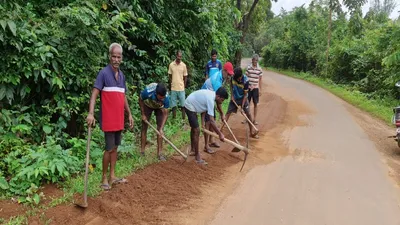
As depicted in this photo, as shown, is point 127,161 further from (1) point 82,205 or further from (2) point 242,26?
(2) point 242,26

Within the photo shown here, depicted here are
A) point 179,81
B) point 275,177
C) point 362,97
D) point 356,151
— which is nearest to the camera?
point 275,177

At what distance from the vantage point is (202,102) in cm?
551

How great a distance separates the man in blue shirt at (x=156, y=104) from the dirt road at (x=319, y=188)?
1.63m

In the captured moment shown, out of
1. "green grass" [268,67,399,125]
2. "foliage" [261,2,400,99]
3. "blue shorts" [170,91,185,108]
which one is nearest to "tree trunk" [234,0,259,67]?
"green grass" [268,67,399,125]

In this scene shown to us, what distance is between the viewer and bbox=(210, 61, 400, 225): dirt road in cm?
401

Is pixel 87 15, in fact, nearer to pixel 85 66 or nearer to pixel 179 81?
pixel 85 66

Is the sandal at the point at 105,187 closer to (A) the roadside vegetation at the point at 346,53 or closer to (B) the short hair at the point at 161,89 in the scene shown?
(B) the short hair at the point at 161,89

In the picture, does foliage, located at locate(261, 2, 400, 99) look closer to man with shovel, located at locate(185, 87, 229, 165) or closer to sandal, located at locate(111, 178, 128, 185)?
man with shovel, located at locate(185, 87, 229, 165)

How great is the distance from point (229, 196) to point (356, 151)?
3.54 meters

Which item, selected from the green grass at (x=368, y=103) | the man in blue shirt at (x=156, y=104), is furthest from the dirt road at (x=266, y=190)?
the green grass at (x=368, y=103)

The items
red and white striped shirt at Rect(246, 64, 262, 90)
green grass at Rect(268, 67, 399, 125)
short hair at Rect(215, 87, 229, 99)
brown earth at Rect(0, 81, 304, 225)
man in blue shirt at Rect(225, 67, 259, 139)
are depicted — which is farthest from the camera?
green grass at Rect(268, 67, 399, 125)

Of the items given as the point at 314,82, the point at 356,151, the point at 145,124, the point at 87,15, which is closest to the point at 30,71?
the point at 87,15

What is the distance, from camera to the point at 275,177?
5191mm

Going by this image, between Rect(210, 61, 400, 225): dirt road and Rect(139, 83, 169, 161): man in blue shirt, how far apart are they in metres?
1.63
